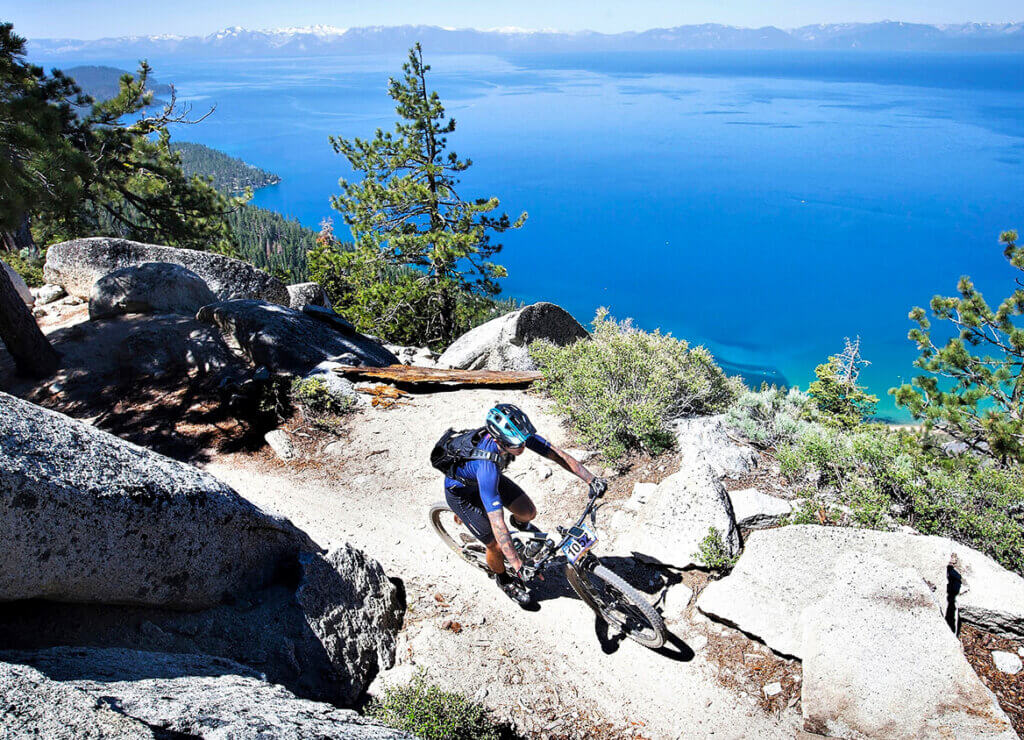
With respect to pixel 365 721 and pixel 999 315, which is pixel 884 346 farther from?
pixel 365 721

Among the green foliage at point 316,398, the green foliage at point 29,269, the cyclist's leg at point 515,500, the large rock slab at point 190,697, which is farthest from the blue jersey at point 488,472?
the green foliage at point 29,269

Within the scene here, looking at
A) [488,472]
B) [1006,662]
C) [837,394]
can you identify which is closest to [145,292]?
[488,472]

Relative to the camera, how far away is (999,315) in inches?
425

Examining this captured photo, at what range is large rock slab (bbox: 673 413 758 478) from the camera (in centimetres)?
714

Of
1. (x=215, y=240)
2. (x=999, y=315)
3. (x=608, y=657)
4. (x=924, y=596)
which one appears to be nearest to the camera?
(x=924, y=596)

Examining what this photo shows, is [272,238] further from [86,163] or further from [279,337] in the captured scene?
[86,163]

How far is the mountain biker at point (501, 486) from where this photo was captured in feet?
15.9

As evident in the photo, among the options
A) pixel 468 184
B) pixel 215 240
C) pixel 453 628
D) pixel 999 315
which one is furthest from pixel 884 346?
pixel 468 184

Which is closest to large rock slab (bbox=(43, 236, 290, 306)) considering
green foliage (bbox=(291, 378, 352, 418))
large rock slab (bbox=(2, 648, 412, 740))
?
green foliage (bbox=(291, 378, 352, 418))

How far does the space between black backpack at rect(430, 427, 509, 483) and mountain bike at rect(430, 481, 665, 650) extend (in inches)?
35.2

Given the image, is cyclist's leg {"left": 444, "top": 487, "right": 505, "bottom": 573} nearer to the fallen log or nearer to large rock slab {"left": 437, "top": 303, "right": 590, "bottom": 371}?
the fallen log

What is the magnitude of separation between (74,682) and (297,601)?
232 centimetres

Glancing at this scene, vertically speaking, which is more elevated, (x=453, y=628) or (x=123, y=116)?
(x=123, y=116)

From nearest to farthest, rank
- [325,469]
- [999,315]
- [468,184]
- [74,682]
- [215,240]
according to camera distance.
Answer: [74,682] → [325,469] → [999,315] → [215,240] → [468,184]
